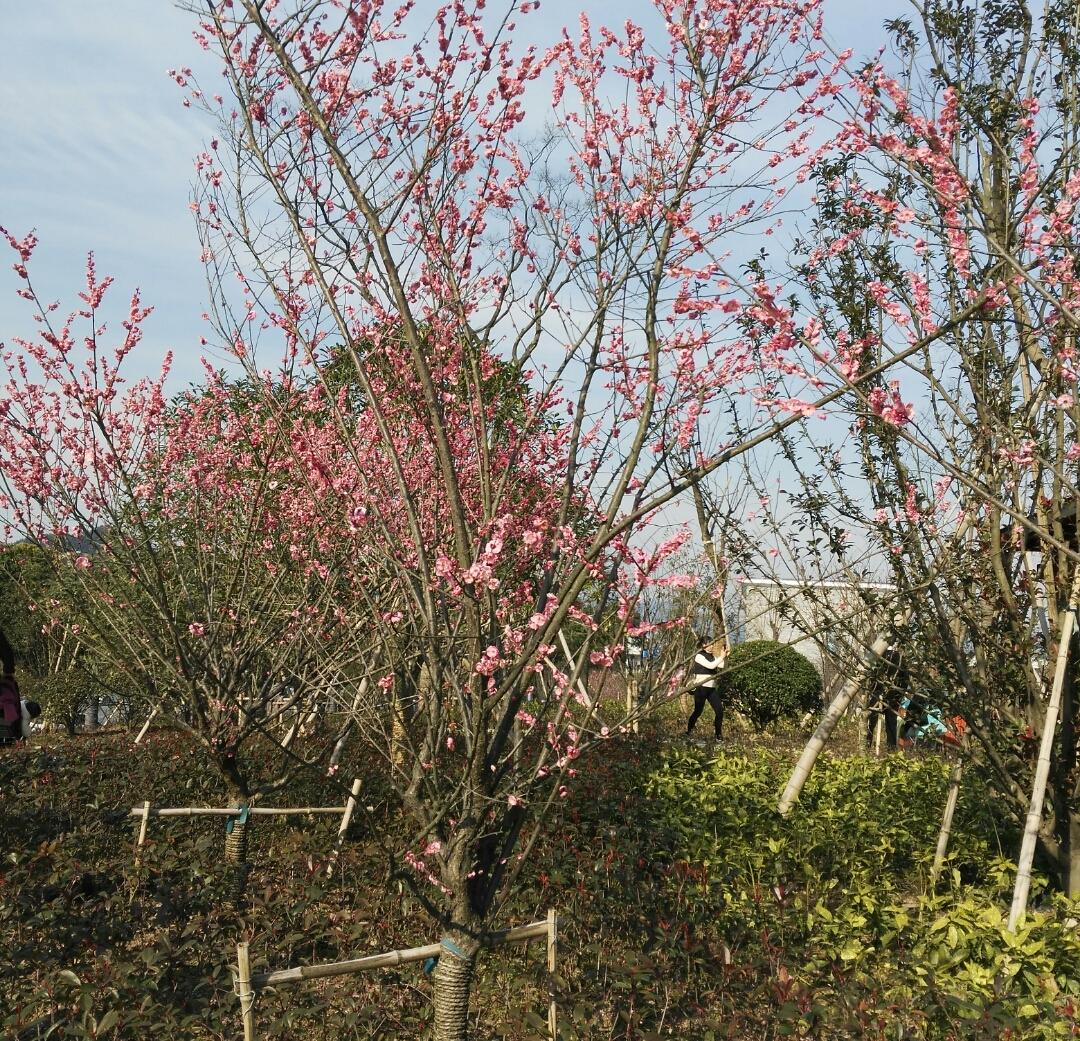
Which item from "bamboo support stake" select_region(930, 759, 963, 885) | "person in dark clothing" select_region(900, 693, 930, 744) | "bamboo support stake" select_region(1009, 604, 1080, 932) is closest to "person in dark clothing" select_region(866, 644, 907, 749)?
"person in dark clothing" select_region(900, 693, 930, 744)

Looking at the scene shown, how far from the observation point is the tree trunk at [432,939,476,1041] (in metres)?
3.89

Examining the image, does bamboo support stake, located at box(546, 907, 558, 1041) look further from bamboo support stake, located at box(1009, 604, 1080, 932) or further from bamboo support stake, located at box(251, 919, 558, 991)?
bamboo support stake, located at box(1009, 604, 1080, 932)

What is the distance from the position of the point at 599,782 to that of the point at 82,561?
468 cm

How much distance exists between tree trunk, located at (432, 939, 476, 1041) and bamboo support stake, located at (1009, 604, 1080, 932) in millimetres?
2996

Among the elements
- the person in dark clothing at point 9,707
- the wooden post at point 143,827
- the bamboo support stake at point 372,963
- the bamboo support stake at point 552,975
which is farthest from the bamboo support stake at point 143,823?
the bamboo support stake at point 552,975

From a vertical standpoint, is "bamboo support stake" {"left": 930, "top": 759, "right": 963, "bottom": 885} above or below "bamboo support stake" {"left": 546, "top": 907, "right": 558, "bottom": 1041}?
above

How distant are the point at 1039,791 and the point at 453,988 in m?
3.51

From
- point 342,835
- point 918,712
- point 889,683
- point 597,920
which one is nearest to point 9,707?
point 342,835

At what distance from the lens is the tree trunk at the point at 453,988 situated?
3.89 metres

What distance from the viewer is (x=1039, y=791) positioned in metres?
5.53

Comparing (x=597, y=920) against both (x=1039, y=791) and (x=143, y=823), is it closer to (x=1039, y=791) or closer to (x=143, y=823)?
(x=1039, y=791)

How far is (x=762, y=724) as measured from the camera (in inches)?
702

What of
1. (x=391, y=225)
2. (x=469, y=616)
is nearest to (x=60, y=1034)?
(x=469, y=616)

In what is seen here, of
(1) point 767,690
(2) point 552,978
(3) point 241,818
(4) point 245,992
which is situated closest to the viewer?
(4) point 245,992
